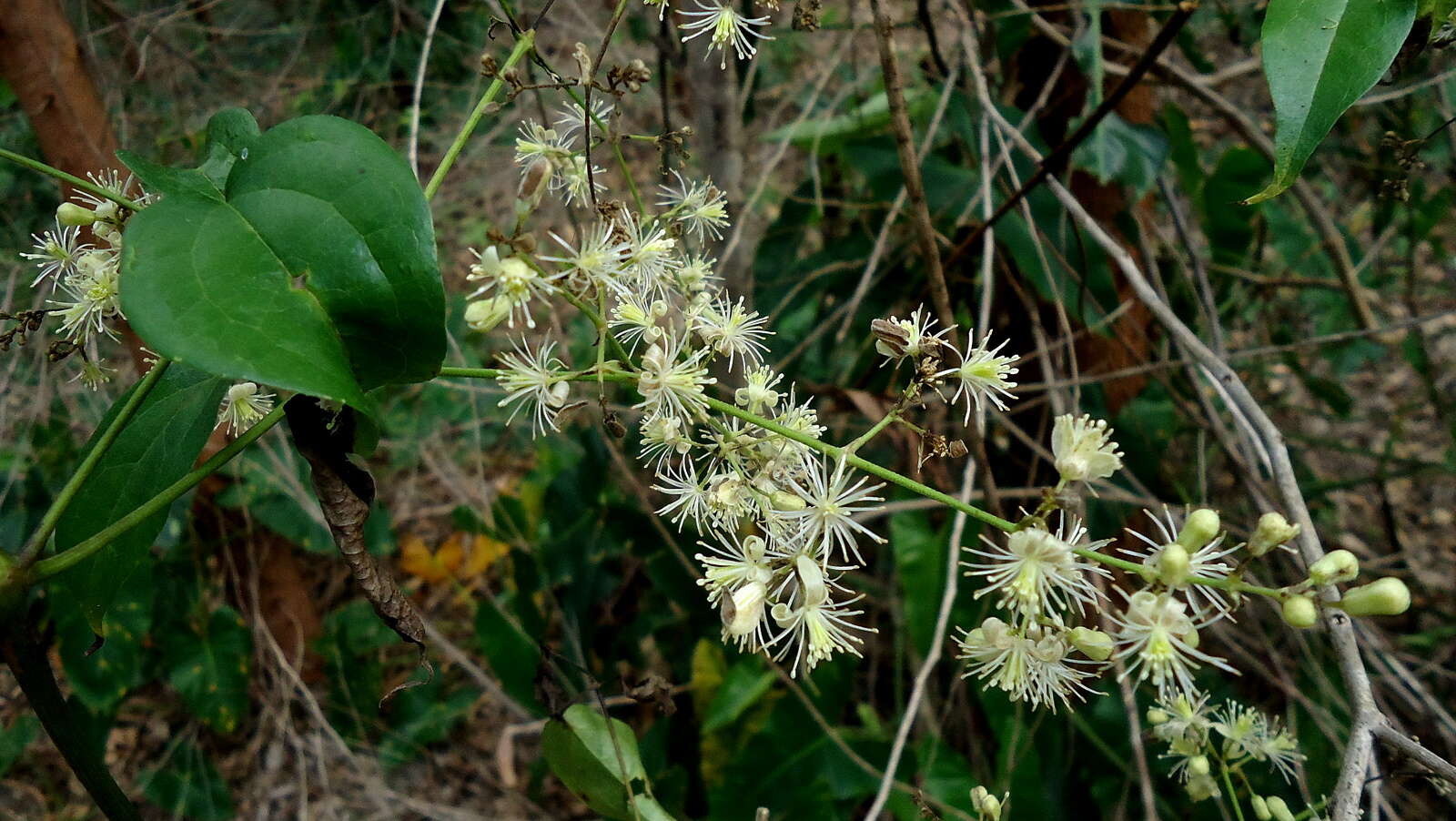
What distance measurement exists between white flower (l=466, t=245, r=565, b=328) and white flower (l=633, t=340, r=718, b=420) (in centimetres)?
9

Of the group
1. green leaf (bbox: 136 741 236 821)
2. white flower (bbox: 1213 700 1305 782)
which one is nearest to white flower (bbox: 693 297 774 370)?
white flower (bbox: 1213 700 1305 782)

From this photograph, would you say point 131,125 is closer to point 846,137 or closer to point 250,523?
point 250,523

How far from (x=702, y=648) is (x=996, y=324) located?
85 cm

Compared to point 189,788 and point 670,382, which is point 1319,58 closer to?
point 670,382

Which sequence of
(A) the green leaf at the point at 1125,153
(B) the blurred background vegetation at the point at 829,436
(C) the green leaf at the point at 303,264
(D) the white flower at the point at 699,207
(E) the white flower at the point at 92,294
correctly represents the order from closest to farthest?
1. (C) the green leaf at the point at 303,264
2. (E) the white flower at the point at 92,294
3. (D) the white flower at the point at 699,207
4. (A) the green leaf at the point at 1125,153
5. (B) the blurred background vegetation at the point at 829,436

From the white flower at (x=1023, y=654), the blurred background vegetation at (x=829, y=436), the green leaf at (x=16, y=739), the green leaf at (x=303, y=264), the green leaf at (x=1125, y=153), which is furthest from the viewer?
the green leaf at (x=16, y=739)

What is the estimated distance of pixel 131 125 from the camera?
1943 millimetres

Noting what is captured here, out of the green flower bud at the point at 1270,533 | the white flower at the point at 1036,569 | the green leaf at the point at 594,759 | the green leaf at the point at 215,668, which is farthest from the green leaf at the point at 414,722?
the green flower bud at the point at 1270,533

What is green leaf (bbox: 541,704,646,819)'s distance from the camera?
3.00 feet

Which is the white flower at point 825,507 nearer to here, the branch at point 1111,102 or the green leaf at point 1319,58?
the green leaf at point 1319,58

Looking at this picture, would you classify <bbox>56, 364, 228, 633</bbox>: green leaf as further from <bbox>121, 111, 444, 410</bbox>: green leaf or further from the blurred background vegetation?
the blurred background vegetation

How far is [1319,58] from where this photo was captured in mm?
642

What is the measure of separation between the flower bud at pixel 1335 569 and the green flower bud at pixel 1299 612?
17mm

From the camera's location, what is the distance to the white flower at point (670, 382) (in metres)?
0.65
